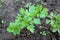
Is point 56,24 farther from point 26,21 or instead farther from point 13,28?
point 13,28

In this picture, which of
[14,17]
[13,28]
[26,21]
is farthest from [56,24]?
[14,17]

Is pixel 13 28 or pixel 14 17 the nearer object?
pixel 13 28

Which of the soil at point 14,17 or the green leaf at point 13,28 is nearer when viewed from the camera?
the green leaf at point 13,28

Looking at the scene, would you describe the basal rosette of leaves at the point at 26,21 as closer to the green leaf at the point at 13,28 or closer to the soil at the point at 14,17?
the green leaf at the point at 13,28

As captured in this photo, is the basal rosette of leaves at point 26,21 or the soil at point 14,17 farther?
the soil at point 14,17

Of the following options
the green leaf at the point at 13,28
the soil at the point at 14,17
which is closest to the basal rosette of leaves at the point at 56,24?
the soil at the point at 14,17

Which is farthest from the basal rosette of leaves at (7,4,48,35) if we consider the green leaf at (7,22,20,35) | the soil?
the soil

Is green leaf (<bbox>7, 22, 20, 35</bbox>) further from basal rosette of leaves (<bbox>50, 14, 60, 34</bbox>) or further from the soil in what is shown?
basal rosette of leaves (<bbox>50, 14, 60, 34</bbox>)

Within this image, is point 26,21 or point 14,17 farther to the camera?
point 14,17

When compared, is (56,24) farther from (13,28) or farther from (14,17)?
(14,17)

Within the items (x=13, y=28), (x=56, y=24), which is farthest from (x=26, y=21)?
(x=56, y=24)

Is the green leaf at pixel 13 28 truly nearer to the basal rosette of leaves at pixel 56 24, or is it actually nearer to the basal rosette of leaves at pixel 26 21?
the basal rosette of leaves at pixel 26 21

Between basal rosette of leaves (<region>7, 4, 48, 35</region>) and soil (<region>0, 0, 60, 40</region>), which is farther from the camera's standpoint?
soil (<region>0, 0, 60, 40</region>)

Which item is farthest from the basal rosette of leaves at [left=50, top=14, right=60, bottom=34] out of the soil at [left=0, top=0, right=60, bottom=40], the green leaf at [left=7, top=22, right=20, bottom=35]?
the green leaf at [left=7, top=22, right=20, bottom=35]
